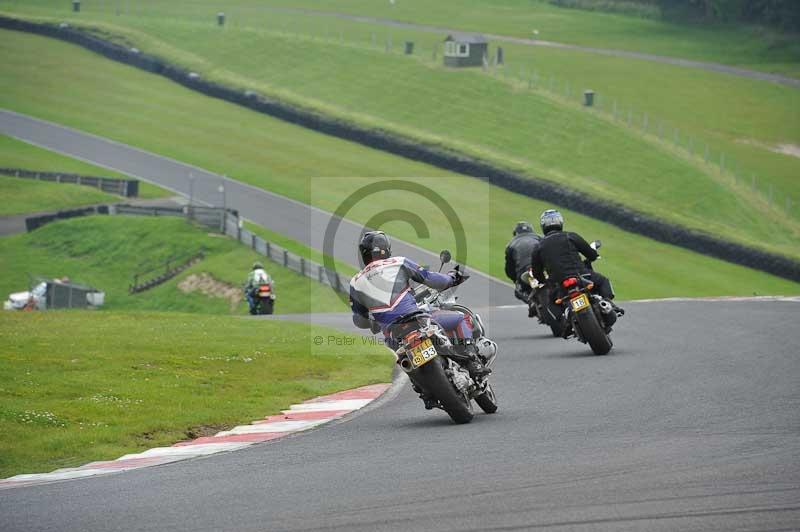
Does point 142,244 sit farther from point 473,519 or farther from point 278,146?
point 473,519

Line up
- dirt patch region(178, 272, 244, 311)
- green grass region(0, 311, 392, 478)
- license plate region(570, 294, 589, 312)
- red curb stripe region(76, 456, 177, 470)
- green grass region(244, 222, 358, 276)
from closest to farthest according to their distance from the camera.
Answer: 1. red curb stripe region(76, 456, 177, 470)
2. green grass region(0, 311, 392, 478)
3. license plate region(570, 294, 589, 312)
4. dirt patch region(178, 272, 244, 311)
5. green grass region(244, 222, 358, 276)

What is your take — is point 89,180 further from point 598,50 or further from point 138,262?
point 598,50

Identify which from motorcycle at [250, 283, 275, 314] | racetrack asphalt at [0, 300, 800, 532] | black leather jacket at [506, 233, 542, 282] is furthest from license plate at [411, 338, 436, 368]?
motorcycle at [250, 283, 275, 314]

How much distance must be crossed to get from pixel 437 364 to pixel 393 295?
34.6 inches

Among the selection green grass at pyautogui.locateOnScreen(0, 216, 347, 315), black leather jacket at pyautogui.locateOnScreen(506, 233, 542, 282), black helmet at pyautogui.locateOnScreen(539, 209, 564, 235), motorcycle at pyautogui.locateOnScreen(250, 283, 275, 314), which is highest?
black helmet at pyautogui.locateOnScreen(539, 209, 564, 235)

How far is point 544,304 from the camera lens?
21266 mm

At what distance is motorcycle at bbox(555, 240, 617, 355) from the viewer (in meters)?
17.6

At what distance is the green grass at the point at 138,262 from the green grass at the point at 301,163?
7283 mm

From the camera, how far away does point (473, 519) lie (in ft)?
26.8

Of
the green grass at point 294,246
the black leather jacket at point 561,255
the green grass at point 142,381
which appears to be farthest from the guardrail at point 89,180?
the black leather jacket at point 561,255

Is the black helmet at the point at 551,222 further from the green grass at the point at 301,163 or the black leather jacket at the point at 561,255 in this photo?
the green grass at the point at 301,163

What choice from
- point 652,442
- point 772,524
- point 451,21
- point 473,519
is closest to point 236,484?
point 473,519

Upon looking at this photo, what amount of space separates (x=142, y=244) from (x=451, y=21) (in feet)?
202

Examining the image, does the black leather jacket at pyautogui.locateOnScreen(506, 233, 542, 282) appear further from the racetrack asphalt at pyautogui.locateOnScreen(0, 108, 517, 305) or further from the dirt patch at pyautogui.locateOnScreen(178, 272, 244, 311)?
the dirt patch at pyautogui.locateOnScreen(178, 272, 244, 311)
